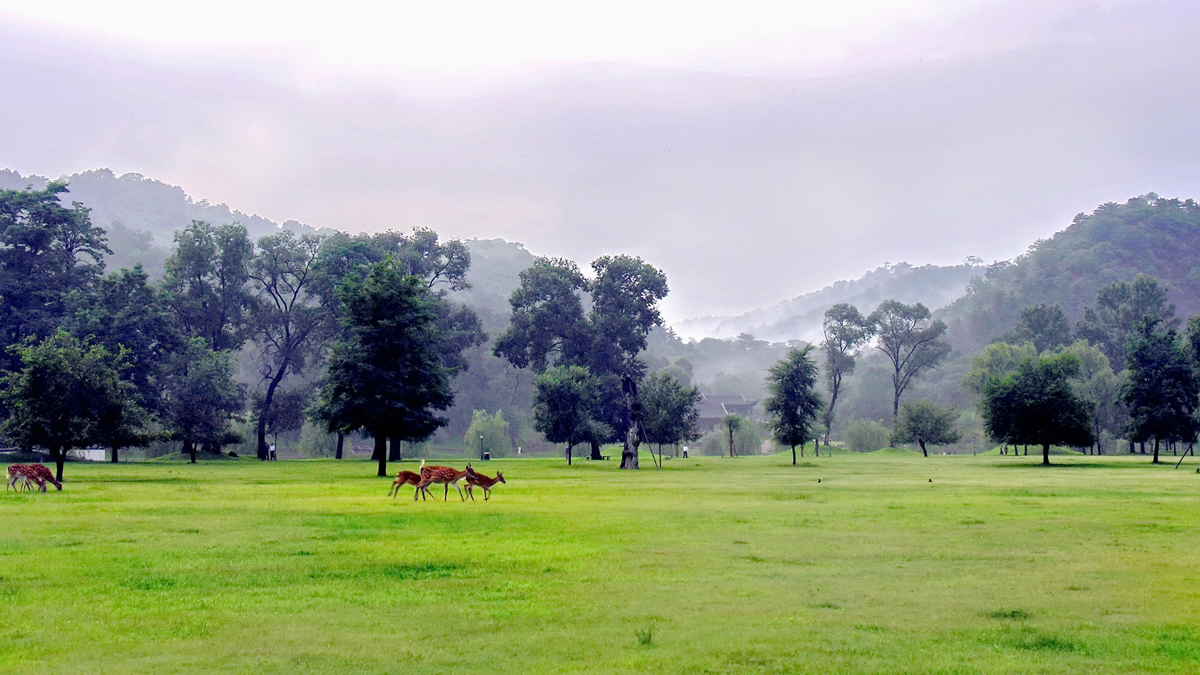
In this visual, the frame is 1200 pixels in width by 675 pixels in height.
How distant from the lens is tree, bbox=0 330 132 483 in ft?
127

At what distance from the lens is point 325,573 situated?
14.3m

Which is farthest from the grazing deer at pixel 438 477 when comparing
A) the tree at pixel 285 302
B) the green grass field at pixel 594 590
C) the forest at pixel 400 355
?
the tree at pixel 285 302

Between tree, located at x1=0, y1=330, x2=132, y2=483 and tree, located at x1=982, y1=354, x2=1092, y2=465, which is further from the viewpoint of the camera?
tree, located at x1=982, y1=354, x2=1092, y2=465

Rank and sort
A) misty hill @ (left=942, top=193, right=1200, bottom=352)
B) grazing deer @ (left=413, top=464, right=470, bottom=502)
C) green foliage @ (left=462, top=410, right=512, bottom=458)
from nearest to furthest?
grazing deer @ (left=413, top=464, right=470, bottom=502), green foliage @ (left=462, top=410, right=512, bottom=458), misty hill @ (left=942, top=193, right=1200, bottom=352)

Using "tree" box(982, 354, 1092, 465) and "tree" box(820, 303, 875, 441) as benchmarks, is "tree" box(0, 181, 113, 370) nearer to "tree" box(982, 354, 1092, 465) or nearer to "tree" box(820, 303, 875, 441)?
"tree" box(982, 354, 1092, 465)

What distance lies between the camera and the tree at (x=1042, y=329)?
5010 inches

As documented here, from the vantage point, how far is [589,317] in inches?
3890

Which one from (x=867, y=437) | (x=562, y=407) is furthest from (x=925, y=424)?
(x=562, y=407)

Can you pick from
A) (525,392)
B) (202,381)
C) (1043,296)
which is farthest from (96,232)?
(1043,296)

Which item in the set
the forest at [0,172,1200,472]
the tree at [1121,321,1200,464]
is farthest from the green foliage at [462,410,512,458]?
the tree at [1121,321,1200,464]

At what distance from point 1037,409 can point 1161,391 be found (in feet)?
34.8

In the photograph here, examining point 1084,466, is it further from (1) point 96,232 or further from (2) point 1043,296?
(2) point 1043,296

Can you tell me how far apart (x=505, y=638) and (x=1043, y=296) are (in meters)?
174

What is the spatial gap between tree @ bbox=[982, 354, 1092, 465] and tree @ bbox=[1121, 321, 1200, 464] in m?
5.17
